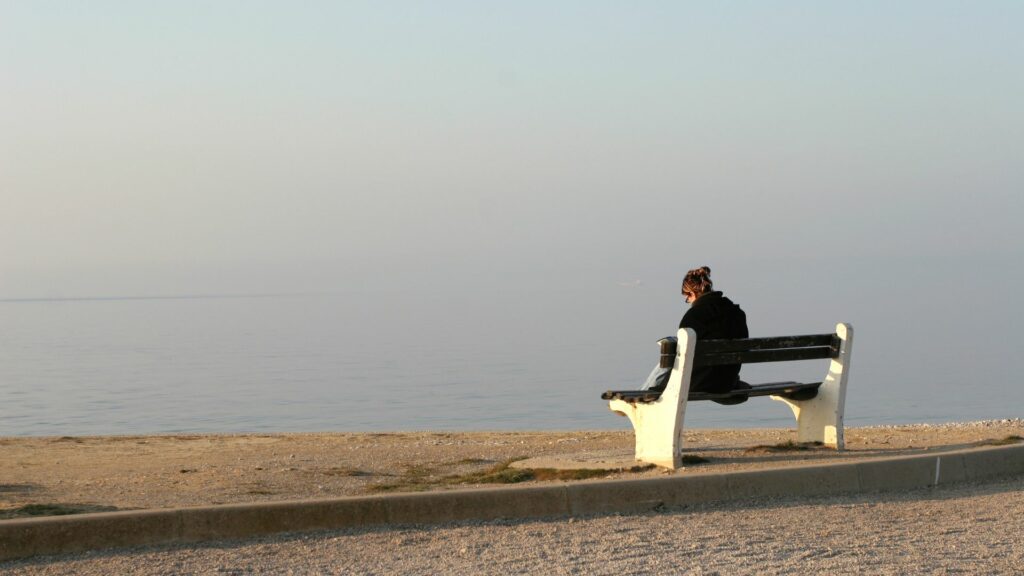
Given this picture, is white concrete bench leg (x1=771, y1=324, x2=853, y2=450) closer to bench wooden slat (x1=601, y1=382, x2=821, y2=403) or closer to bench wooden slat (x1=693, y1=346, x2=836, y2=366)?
bench wooden slat (x1=601, y1=382, x2=821, y2=403)

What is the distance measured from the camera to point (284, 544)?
22.0ft

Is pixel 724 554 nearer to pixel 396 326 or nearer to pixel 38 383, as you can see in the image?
pixel 38 383

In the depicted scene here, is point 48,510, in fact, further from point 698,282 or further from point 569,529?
point 698,282

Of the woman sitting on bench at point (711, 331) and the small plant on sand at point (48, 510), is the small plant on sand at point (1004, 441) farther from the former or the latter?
the small plant on sand at point (48, 510)

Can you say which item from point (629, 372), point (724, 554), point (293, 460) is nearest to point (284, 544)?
point (724, 554)

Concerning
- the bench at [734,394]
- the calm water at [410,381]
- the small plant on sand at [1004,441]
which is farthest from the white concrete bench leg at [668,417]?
the calm water at [410,381]

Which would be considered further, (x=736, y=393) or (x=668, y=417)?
(x=736, y=393)

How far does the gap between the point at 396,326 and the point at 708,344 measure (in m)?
57.4

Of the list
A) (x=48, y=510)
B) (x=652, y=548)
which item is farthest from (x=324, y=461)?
(x=652, y=548)

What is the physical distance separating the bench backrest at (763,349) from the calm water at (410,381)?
36.4 ft

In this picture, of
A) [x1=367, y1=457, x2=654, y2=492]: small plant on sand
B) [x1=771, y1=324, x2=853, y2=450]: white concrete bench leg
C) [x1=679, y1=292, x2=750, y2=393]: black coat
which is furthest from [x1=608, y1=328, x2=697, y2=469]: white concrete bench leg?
[x1=771, y1=324, x2=853, y2=450]: white concrete bench leg

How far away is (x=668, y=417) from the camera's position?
880 centimetres

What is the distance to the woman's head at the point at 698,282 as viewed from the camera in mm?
9438

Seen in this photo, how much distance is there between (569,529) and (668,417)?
6.49 ft
